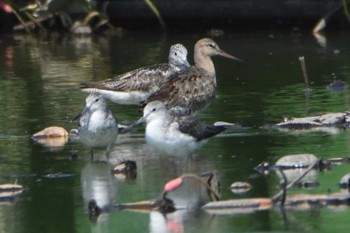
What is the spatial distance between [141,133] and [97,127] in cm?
123

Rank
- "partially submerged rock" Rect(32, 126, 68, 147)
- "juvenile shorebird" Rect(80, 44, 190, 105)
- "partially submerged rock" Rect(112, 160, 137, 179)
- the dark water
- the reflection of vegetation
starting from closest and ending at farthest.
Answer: the dark water, "partially submerged rock" Rect(112, 160, 137, 179), "partially submerged rock" Rect(32, 126, 68, 147), "juvenile shorebird" Rect(80, 44, 190, 105), the reflection of vegetation

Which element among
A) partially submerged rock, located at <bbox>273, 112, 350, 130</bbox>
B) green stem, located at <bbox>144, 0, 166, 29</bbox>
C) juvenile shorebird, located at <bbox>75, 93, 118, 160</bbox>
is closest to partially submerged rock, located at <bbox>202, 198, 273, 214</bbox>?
juvenile shorebird, located at <bbox>75, 93, 118, 160</bbox>

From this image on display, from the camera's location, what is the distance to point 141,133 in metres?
11.4

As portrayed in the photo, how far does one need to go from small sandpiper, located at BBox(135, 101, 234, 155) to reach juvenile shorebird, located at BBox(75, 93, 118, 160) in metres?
0.55

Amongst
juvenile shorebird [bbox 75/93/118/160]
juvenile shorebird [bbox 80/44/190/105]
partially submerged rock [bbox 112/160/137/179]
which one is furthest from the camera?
juvenile shorebird [bbox 80/44/190/105]

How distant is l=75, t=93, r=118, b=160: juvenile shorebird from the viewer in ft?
33.8

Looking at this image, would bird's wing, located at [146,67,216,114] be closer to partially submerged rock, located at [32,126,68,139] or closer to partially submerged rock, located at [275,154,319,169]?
partially submerged rock, located at [32,126,68,139]

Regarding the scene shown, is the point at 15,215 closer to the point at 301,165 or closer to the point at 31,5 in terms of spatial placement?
the point at 301,165

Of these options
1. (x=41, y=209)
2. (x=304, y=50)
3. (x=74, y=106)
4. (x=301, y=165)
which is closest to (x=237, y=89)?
(x=74, y=106)

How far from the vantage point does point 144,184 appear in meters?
9.08

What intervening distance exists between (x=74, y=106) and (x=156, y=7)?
708 cm

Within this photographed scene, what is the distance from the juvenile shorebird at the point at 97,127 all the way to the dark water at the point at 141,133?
14cm

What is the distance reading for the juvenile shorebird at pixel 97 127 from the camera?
10297mm

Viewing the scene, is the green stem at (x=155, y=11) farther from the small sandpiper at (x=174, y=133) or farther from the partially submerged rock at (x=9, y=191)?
the partially submerged rock at (x=9, y=191)
